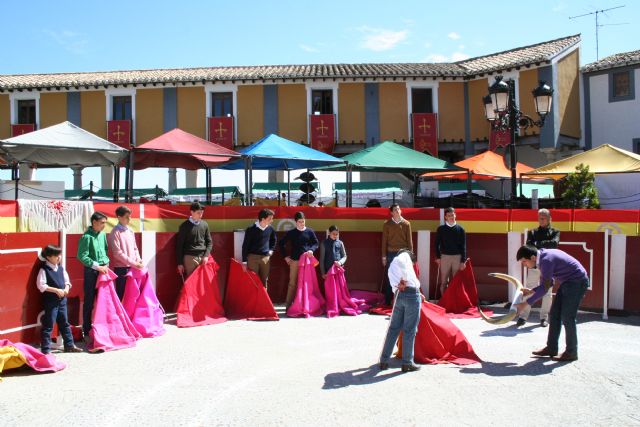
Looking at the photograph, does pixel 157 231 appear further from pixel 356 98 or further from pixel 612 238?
pixel 356 98

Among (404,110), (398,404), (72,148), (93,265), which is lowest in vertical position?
(398,404)

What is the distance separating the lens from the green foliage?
15789mm

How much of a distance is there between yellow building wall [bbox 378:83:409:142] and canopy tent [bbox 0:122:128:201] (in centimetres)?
1520

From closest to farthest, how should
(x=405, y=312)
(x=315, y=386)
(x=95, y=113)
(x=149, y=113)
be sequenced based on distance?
(x=315, y=386) → (x=405, y=312) → (x=149, y=113) → (x=95, y=113)

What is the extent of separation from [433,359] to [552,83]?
19.4 meters

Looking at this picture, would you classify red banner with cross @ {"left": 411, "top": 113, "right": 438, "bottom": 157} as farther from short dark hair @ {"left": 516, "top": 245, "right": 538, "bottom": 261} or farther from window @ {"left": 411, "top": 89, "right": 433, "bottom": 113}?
short dark hair @ {"left": 516, "top": 245, "right": 538, "bottom": 261}

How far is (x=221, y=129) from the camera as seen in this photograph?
85.0ft

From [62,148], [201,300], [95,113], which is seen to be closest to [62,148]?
[62,148]

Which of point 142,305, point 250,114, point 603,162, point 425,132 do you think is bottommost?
point 142,305

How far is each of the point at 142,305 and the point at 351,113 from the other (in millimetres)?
18752

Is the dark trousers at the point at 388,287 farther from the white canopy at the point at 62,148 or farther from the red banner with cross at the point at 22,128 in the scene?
the red banner with cross at the point at 22,128

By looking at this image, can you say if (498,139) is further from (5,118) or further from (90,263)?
(5,118)

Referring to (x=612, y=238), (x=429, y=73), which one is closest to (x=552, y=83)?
(x=429, y=73)

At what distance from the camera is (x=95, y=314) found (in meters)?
7.57
